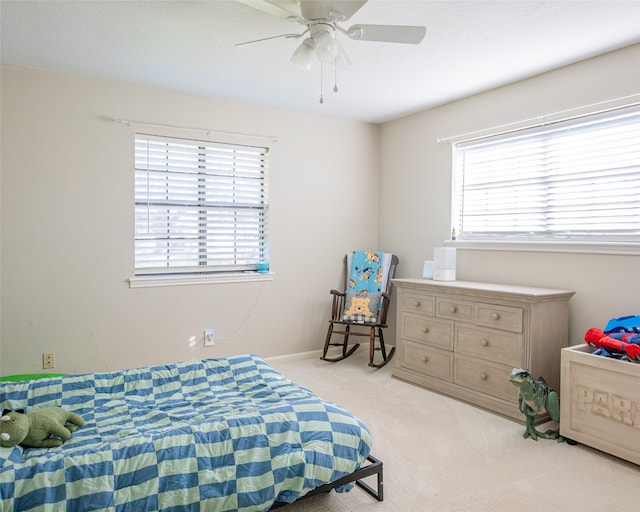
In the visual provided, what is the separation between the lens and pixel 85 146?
11.8ft

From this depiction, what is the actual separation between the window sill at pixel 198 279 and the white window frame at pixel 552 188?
189cm

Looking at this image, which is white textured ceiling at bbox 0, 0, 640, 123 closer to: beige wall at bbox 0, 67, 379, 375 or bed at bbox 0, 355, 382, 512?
beige wall at bbox 0, 67, 379, 375

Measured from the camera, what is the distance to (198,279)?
4090 millimetres

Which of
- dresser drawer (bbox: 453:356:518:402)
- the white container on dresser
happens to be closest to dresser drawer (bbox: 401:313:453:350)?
the white container on dresser

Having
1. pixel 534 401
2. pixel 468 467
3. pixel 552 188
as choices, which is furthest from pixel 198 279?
pixel 552 188

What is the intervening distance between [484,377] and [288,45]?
2619 mm

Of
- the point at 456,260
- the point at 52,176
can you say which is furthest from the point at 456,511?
the point at 52,176

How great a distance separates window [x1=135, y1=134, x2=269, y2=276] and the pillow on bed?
3.07ft

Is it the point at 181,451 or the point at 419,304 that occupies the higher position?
the point at 419,304

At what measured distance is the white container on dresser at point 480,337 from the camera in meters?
3.08

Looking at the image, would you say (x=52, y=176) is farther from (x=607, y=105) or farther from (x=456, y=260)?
(x=607, y=105)

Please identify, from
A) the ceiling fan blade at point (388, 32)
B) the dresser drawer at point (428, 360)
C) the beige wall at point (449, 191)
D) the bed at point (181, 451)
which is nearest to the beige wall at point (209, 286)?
the beige wall at point (449, 191)

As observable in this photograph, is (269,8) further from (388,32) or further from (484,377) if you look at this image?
(484,377)

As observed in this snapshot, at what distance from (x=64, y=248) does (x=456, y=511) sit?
3.19 meters
